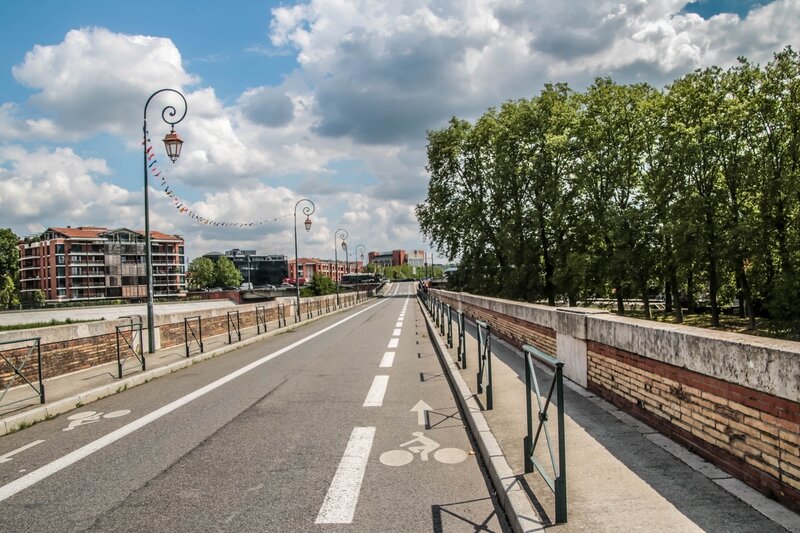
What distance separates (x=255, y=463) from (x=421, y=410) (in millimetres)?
3139

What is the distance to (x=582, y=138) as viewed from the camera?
36.8 metres

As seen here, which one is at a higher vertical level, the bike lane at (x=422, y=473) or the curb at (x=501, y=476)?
the curb at (x=501, y=476)

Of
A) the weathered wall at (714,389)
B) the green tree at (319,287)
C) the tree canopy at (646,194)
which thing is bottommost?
the green tree at (319,287)

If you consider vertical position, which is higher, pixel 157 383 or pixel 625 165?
pixel 625 165

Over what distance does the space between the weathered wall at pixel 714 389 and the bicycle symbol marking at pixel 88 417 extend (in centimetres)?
749

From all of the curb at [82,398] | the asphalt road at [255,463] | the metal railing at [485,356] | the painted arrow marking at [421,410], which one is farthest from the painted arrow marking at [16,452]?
the metal railing at [485,356]

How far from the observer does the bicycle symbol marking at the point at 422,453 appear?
5.85 meters

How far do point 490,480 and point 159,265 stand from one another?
131 meters

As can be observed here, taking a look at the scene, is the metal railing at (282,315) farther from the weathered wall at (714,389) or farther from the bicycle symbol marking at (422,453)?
the weathered wall at (714,389)

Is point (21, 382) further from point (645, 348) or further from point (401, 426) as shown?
point (645, 348)

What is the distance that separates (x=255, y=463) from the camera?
5.82 metres

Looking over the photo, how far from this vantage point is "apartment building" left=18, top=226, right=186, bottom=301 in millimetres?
106562

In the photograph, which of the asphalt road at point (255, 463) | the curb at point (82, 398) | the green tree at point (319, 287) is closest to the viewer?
the asphalt road at point (255, 463)

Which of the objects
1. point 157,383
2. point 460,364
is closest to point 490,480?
point 460,364
